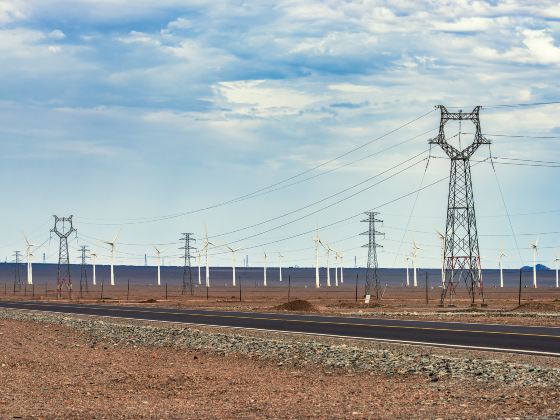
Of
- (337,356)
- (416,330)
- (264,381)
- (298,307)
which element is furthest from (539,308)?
(264,381)

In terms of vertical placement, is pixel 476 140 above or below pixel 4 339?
above

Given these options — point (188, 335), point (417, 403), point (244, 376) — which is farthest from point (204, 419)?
point (188, 335)

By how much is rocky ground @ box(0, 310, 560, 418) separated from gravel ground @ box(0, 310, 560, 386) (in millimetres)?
39

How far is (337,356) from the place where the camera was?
29.5 metres

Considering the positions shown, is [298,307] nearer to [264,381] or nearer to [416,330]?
[416,330]

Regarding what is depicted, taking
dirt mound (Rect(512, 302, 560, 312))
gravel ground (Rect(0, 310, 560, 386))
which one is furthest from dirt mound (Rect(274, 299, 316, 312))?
gravel ground (Rect(0, 310, 560, 386))

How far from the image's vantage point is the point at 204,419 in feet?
56.9

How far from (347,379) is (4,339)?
20.9 meters

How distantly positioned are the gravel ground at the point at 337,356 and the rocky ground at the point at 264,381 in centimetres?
4

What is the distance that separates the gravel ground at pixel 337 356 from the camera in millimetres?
23797

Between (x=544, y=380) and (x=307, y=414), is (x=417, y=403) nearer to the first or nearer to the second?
(x=307, y=414)

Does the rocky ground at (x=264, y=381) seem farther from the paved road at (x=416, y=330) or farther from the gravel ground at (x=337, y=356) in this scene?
the paved road at (x=416, y=330)

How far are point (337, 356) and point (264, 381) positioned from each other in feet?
18.3

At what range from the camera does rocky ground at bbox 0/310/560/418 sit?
1856 centimetres
